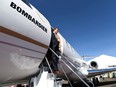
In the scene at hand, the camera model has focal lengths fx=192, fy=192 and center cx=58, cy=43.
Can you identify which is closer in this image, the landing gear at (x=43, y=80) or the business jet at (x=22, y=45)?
the business jet at (x=22, y=45)

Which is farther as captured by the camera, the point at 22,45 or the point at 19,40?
the point at 22,45

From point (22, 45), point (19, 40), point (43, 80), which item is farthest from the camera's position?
point (43, 80)

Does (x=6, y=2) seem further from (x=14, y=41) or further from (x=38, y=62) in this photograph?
(x=38, y=62)

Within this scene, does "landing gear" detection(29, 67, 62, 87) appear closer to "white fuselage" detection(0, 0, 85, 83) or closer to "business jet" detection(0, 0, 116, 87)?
"business jet" detection(0, 0, 116, 87)

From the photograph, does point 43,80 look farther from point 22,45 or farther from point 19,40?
point 19,40

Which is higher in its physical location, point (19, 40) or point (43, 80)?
point (19, 40)

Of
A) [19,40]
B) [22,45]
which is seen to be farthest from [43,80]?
[19,40]

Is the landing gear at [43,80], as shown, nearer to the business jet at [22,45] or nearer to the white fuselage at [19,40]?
the business jet at [22,45]

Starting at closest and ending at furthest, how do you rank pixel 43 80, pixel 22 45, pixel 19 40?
1. pixel 19 40
2. pixel 22 45
3. pixel 43 80

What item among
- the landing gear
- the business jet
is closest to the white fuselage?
the business jet

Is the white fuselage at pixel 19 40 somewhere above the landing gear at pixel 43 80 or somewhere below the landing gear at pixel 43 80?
above

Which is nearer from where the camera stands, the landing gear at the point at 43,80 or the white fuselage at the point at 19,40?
the white fuselage at the point at 19,40

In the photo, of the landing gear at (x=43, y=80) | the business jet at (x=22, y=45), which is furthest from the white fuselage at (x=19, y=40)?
the landing gear at (x=43, y=80)

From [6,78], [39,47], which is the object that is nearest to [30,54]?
[39,47]
